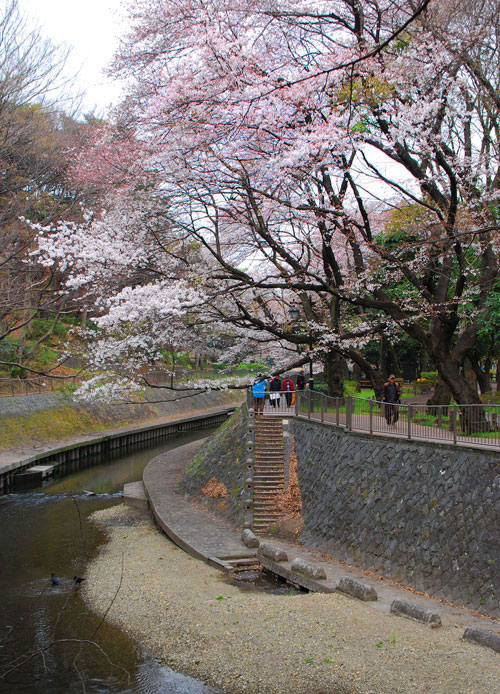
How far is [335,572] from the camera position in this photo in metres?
14.3

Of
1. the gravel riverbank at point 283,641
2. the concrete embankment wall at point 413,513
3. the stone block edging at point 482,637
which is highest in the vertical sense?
the concrete embankment wall at point 413,513

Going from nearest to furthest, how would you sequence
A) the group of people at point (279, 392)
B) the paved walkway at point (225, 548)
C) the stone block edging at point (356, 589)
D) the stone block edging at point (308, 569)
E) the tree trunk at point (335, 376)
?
the paved walkway at point (225, 548) → the stone block edging at point (356, 589) → the stone block edging at point (308, 569) → the group of people at point (279, 392) → the tree trunk at point (335, 376)

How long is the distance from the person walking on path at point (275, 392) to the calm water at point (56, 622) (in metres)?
7.09

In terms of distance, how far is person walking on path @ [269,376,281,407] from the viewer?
75.7ft

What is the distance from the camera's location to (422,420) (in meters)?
14.0

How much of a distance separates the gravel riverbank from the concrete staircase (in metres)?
4.03

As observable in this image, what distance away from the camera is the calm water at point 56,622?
10195 millimetres

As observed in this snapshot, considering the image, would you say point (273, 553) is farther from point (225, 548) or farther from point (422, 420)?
point (422, 420)

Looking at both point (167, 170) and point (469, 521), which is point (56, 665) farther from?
point (167, 170)

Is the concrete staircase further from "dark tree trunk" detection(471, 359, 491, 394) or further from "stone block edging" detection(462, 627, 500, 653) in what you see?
"dark tree trunk" detection(471, 359, 491, 394)

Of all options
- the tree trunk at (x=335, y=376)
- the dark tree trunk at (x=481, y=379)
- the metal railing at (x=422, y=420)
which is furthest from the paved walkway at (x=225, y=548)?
the dark tree trunk at (x=481, y=379)

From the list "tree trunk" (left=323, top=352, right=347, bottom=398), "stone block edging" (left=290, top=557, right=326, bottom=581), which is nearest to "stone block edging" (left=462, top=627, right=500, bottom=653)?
"stone block edging" (left=290, top=557, right=326, bottom=581)

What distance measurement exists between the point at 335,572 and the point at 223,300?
11.6 m

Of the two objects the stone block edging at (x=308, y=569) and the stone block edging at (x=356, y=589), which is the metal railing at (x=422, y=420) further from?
the stone block edging at (x=308, y=569)
